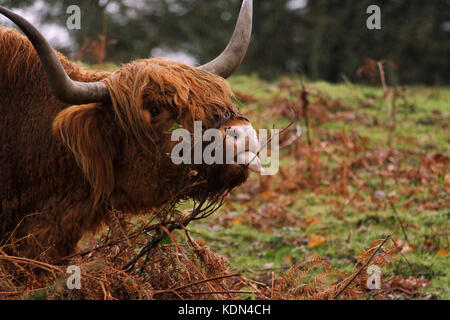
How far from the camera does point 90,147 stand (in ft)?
11.4

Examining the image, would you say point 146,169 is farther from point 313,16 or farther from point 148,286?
point 313,16

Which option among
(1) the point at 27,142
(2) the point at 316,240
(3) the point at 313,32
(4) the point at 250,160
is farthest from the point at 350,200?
(3) the point at 313,32

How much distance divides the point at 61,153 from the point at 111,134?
348 mm

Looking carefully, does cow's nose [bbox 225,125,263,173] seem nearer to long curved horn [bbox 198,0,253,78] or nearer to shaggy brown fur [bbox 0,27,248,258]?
shaggy brown fur [bbox 0,27,248,258]

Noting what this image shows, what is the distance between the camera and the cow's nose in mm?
3268

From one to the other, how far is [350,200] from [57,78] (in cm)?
421

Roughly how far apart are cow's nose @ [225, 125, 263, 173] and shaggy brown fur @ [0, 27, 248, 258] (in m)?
0.07

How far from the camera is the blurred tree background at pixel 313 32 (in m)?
18.2

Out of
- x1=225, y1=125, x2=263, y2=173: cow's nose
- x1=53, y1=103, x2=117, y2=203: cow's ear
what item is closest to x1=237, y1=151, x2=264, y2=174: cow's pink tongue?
x1=225, y1=125, x2=263, y2=173: cow's nose

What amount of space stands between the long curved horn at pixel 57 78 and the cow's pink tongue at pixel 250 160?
2.86ft

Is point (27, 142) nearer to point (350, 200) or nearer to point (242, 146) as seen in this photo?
point (242, 146)

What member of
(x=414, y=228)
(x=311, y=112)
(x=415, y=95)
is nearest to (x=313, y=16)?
(x=415, y=95)

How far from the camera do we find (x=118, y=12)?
57.7ft

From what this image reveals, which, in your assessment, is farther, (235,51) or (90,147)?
(235,51)
